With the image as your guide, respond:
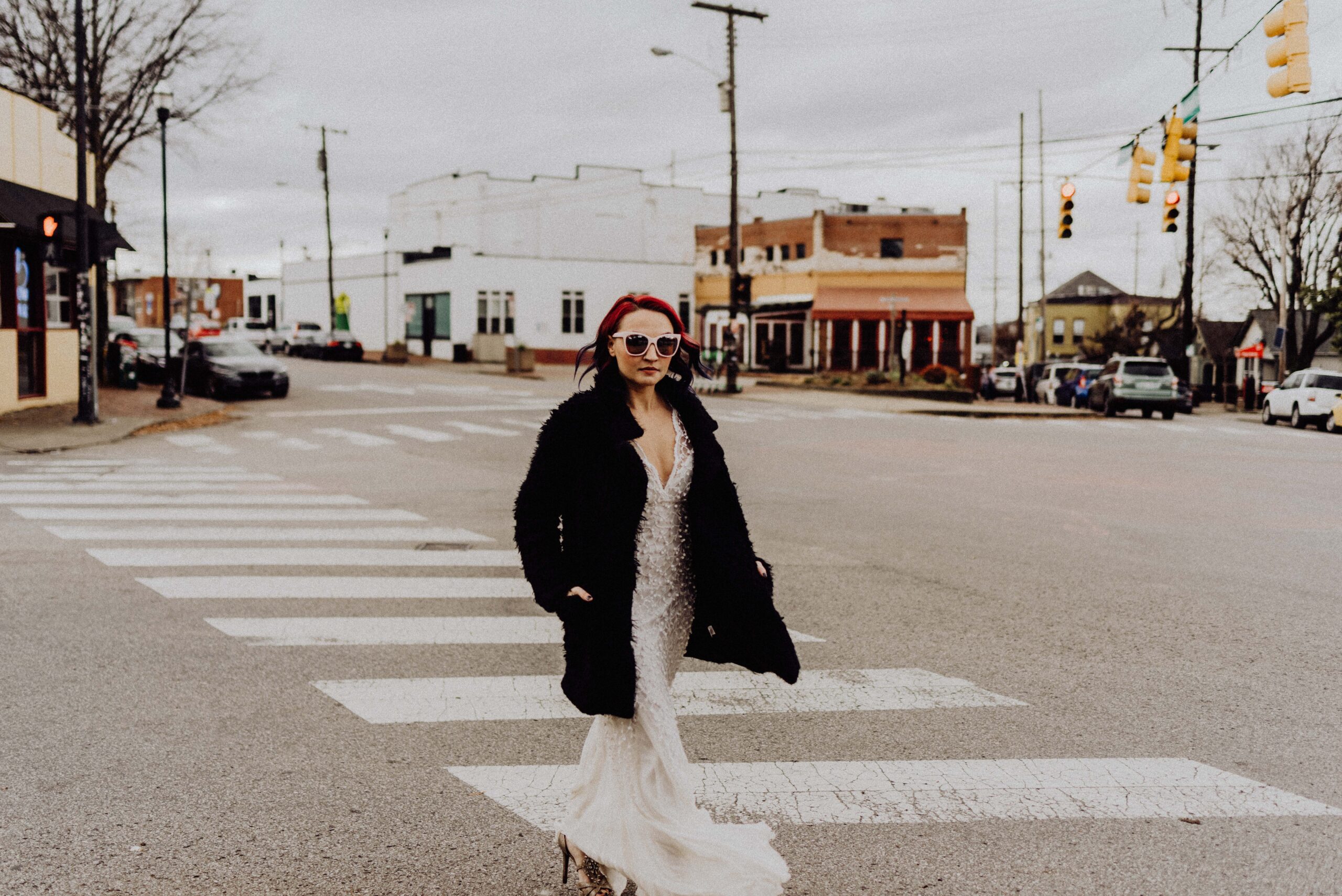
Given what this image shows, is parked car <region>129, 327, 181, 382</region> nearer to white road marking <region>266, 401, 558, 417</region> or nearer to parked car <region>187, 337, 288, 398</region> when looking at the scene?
parked car <region>187, 337, 288, 398</region>

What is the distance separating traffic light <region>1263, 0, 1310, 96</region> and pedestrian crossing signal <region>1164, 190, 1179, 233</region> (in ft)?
38.8

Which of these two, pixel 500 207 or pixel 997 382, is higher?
pixel 500 207

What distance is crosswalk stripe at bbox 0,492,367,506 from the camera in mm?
12398

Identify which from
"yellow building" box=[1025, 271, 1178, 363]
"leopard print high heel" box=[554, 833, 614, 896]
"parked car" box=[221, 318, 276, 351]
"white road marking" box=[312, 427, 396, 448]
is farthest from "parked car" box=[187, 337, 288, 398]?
"yellow building" box=[1025, 271, 1178, 363]

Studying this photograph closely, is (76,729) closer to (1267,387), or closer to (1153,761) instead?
(1153,761)

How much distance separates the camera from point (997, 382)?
50.2m

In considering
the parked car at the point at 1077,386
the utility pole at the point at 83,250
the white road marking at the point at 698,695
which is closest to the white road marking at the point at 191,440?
the utility pole at the point at 83,250

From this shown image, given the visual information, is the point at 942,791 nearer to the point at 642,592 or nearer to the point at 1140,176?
the point at 642,592

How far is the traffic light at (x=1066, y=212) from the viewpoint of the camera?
25188 mm

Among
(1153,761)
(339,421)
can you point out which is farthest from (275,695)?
(339,421)

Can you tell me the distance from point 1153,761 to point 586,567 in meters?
2.78

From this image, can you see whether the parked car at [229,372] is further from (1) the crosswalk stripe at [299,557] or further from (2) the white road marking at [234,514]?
(1) the crosswalk stripe at [299,557]

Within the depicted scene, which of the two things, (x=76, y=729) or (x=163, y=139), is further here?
(x=163, y=139)

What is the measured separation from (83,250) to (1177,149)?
18284mm
